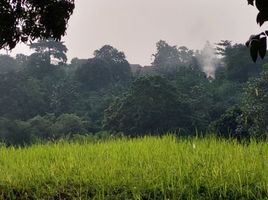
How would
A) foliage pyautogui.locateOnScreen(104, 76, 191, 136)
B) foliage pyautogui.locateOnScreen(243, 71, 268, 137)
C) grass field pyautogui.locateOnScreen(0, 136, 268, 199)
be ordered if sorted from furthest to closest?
foliage pyautogui.locateOnScreen(104, 76, 191, 136)
foliage pyautogui.locateOnScreen(243, 71, 268, 137)
grass field pyautogui.locateOnScreen(0, 136, 268, 199)

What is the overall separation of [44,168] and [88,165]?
2.14 feet

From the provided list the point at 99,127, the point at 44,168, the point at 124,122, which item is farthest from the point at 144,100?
the point at 44,168

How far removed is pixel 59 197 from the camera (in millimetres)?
5473

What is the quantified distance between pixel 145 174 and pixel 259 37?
3763 mm

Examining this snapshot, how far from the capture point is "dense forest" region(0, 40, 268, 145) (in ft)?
118

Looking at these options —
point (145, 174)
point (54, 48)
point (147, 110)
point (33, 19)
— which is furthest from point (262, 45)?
point (54, 48)

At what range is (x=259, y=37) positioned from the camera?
2057 millimetres

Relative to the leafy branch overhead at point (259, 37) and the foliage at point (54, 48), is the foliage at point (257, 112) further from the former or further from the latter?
the foliage at point (54, 48)

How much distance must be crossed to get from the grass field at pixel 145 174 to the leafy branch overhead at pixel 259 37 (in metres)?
3.11

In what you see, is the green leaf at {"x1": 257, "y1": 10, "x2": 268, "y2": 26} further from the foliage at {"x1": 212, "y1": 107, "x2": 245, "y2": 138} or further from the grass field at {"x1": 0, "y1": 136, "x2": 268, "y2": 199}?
the foliage at {"x1": 212, "y1": 107, "x2": 245, "y2": 138}

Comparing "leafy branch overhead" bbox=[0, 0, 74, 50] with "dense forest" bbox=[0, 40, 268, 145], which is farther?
"dense forest" bbox=[0, 40, 268, 145]

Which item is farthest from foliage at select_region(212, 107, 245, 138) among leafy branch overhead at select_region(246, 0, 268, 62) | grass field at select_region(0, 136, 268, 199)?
leafy branch overhead at select_region(246, 0, 268, 62)

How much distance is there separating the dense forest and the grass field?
2033 cm

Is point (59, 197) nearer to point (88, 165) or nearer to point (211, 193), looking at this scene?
point (88, 165)
